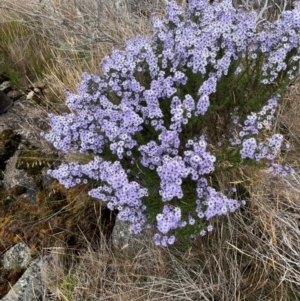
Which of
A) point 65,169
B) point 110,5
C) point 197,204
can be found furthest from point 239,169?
point 110,5

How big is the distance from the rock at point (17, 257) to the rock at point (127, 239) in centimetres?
50

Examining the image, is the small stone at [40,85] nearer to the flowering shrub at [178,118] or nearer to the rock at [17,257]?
the flowering shrub at [178,118]

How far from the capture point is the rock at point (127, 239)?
2305mm

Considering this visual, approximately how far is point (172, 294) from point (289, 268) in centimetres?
56

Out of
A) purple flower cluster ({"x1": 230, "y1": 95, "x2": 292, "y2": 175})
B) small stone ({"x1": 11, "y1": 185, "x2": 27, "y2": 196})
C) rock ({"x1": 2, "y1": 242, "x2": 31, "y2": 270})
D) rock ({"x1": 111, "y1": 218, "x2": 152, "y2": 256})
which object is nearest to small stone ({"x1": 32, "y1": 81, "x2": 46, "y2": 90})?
small stone ({"x1": 11, "y1": 185, "x2": 27, "y2": 196})

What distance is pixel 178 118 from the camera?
186cm

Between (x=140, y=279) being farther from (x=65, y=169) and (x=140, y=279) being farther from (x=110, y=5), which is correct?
(x=110, y=5)

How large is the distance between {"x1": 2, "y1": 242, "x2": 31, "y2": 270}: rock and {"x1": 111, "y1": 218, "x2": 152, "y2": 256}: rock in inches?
19.8

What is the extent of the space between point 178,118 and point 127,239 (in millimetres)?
834

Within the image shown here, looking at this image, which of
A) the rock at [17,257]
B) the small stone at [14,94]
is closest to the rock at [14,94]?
the small stone at [14,94]

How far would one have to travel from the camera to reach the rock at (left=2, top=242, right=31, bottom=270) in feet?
8.08

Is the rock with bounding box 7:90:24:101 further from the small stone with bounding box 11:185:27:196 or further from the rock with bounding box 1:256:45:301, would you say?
the rock with bounding box 1:256:45:301

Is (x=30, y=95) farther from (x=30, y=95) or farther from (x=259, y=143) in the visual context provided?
(x=259, y=143)

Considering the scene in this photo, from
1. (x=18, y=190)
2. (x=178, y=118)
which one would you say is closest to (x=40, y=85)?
(x=18, y=190)
